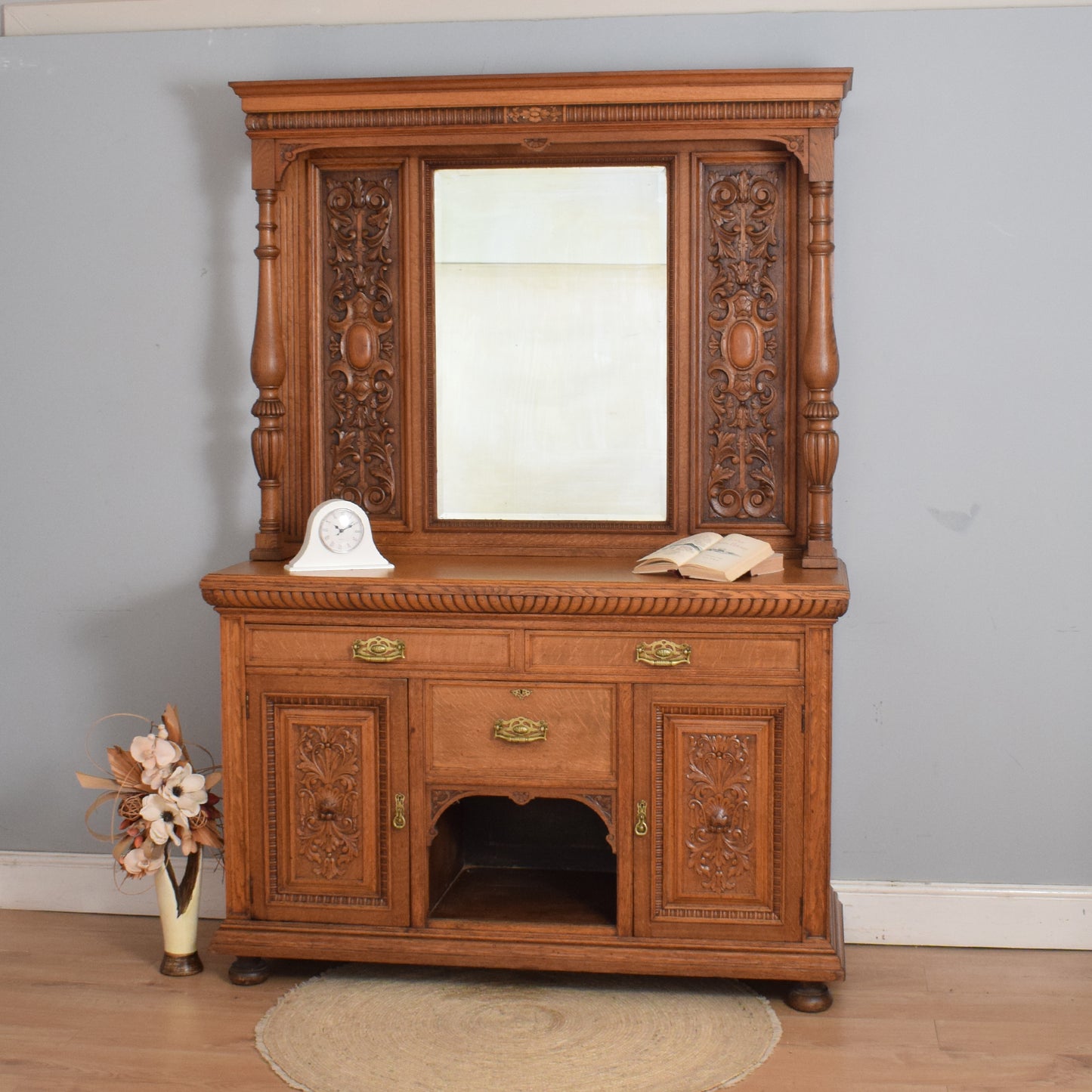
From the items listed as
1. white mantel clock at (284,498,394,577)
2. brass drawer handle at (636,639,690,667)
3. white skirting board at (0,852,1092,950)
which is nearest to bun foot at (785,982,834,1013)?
white skirting board at (0,852,1092,950)

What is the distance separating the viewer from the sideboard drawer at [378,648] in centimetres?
312

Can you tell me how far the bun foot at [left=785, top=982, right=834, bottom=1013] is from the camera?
311cm

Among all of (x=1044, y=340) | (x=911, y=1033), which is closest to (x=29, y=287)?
(x=1044, y=340)

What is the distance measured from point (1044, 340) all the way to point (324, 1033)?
8.47ft

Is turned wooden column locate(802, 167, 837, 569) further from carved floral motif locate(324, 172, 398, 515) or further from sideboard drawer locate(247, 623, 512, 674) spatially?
carved floral motif locate(324, 172, 398, 515)

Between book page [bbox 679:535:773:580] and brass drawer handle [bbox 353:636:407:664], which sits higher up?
book page [bbox 679:535:773:580]

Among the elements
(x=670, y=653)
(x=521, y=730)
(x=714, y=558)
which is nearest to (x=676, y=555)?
(x=714, y=558)

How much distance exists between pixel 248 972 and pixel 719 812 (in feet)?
4.25

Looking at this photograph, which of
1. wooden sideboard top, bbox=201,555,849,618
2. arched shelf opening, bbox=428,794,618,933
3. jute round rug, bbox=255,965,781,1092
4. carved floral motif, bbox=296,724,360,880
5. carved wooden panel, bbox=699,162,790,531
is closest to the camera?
jute round rug, bbox=255,965,781,1092

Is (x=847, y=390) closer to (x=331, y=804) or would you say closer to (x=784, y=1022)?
(x=784, y=1022)

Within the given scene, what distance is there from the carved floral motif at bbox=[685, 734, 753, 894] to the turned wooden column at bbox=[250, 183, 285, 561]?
1.33 m

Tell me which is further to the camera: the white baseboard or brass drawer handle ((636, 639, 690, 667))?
the white baseboard

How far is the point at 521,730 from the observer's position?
123 inches

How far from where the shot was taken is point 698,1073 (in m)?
2.82
